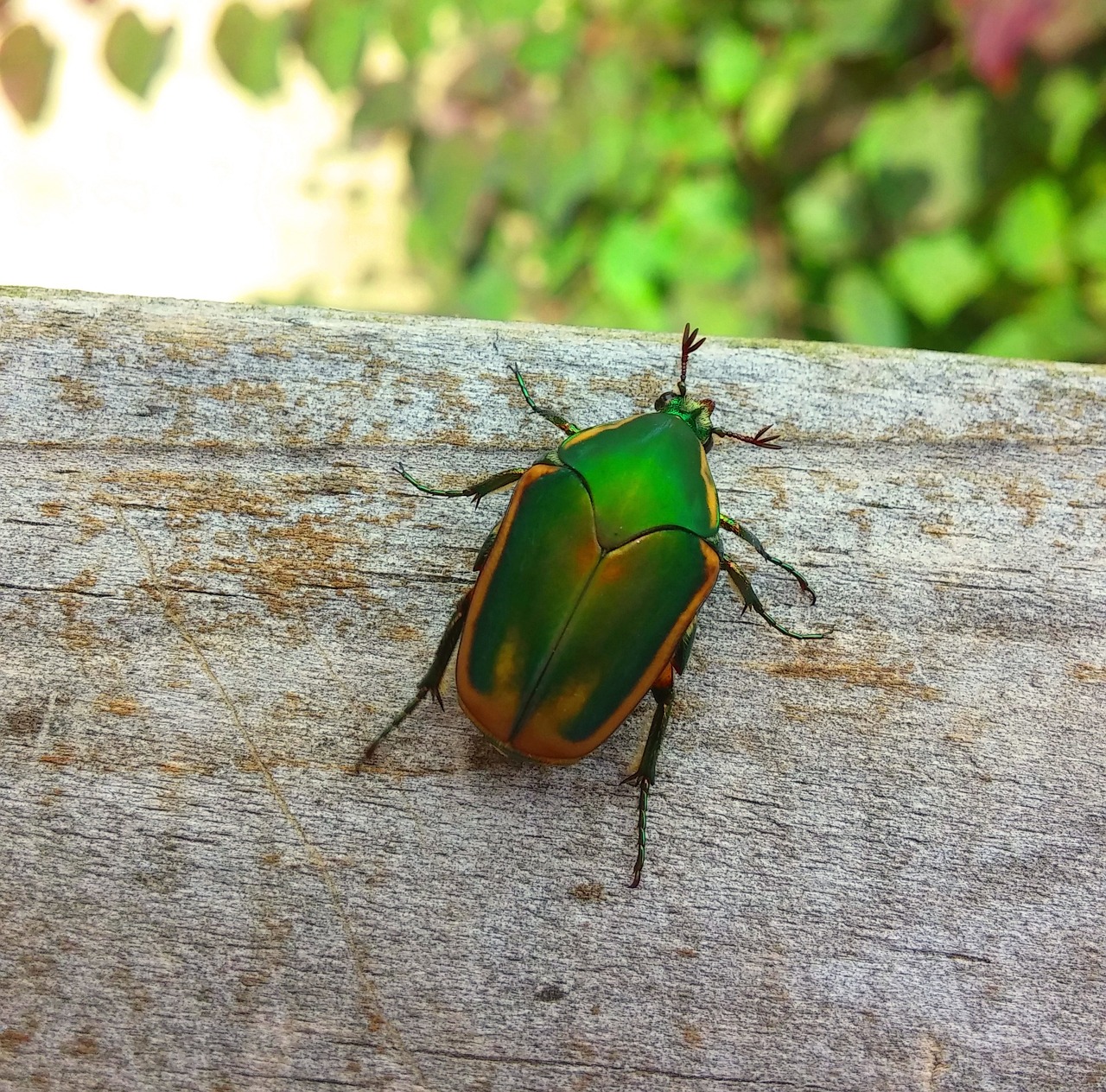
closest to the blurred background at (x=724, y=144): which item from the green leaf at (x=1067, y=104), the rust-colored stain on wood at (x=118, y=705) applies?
the green leaf at (x=1067, y=104)

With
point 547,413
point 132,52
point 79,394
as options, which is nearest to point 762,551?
point 547,413

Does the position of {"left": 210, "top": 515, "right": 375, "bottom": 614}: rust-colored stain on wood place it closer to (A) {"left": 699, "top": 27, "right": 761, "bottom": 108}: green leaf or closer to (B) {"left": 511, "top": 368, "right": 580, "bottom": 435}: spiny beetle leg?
(B) {"left": 511, "top": 368, "right": 580, "bottom": 435}: spiny beetle leg

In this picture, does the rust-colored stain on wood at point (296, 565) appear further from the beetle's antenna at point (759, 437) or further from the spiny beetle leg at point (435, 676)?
the beetle's antenna at point (759, 437)

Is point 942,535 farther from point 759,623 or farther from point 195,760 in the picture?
point 195,760

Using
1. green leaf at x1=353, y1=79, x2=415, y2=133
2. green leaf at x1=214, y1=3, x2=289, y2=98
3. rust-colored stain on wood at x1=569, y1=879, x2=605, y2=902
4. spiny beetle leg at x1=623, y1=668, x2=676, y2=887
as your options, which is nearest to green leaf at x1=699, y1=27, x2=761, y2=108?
green leaf at x1=353, y1=79, x2=415, y2=133

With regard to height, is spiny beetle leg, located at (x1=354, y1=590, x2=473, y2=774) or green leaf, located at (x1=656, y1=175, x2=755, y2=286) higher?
green leaf, located at (x1=656, y1=175, x2=755, y2=286)

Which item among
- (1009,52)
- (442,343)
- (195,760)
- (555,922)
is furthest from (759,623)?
(1009,52)
